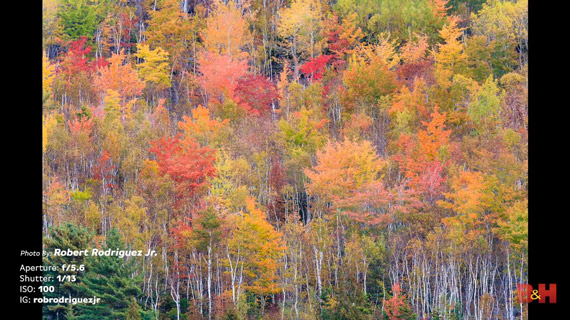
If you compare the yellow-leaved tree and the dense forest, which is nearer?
the dense forest

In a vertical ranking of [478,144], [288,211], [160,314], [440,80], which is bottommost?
[160,314]

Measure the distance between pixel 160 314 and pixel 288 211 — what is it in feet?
32.9

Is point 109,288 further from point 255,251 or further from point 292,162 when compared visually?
point 292,162

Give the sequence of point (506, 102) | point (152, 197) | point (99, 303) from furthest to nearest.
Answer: point (506, 102), point (152, 197), point (99, 303)

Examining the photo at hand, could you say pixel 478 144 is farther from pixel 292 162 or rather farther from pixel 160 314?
pixel 160 314

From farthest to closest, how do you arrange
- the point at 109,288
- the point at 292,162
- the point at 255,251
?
the point at 292,162
the point at 255,251
the point at 109,288

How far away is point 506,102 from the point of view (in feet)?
166

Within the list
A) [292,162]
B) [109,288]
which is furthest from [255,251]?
[292,162]

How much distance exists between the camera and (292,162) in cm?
4706

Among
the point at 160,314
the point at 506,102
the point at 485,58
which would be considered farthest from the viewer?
the point at 485,58

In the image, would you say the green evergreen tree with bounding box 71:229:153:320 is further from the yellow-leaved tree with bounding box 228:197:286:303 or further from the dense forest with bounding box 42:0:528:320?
the yellow-leaved tree with bounding box 228:197:286:303

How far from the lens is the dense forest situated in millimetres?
39281

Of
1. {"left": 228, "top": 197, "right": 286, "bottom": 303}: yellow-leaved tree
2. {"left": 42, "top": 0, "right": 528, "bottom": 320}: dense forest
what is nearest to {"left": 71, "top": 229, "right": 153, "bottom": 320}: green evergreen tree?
{"left": 42, "top": 0, "right": 528, "bottom": 320}: dense forest

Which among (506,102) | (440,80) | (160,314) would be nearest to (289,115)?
(440,80)
